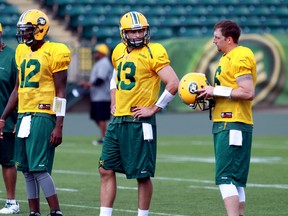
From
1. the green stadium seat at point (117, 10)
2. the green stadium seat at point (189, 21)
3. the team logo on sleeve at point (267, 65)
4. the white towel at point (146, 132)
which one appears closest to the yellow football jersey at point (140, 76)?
the white towel at point (146, 132)

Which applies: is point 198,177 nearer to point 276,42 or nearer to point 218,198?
point 218,198

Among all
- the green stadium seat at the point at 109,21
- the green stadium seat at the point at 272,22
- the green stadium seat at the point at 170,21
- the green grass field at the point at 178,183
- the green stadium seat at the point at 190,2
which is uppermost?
the green stadium seat at the point at 190,2

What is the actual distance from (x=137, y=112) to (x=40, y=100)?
902 mm

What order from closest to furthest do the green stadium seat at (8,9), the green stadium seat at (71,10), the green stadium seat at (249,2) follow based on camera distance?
the green stadium seat at (8,9) → the green stadium seat at (71,10) → the green stadium seat at (249,2)

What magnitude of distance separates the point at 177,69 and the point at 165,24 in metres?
3.25

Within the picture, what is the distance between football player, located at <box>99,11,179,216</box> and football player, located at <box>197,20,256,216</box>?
1.70 ft

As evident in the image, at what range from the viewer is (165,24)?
25.1 meters

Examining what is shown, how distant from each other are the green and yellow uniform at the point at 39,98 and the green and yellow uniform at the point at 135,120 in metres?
0.55

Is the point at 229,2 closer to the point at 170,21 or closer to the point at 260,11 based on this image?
the point at 260,11

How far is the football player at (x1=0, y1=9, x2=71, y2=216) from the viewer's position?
8.20m

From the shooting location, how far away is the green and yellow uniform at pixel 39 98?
8203 mm

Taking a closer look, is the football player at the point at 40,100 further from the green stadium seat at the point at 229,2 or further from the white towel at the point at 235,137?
the green stadium seat at the point at 229,2

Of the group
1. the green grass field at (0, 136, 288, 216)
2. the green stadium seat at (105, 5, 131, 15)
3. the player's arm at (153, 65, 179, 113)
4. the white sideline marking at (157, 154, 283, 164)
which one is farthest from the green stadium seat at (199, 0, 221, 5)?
the player's arm at (153, 65, 179, 113)

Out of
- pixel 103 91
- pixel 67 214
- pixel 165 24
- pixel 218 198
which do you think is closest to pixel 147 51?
pixel 67 214
